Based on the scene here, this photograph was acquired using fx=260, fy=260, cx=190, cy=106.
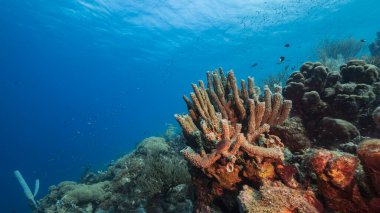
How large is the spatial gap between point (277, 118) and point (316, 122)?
1.07 m

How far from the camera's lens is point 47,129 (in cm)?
13650

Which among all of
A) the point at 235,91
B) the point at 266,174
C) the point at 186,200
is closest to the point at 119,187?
the point at 186,200

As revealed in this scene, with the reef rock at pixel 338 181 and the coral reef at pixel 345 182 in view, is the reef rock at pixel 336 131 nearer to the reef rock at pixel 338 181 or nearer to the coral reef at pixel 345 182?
the coral reef at pixel 345 182

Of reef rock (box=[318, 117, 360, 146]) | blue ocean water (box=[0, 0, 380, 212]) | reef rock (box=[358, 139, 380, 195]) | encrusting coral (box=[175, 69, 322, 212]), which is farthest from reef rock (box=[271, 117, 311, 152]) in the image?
blue ocean water (box=[0, 0, 380, 212])

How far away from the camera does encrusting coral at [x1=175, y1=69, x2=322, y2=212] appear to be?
9.18 ft

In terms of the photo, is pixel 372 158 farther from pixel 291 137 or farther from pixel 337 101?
pixel 337 101

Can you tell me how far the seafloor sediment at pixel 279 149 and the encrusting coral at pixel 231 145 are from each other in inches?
0.5

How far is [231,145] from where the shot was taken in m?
2.93

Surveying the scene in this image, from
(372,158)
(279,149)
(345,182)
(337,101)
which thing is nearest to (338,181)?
(345,182)

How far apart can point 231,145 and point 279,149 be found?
1.68 feet

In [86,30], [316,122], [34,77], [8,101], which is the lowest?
[316,122]

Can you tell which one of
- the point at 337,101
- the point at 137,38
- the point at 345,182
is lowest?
the point at 345,182

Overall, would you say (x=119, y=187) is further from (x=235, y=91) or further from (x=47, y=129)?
(x=47, y=129)

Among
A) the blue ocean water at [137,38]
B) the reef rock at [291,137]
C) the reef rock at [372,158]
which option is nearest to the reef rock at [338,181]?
the reef rock at [372,158]
